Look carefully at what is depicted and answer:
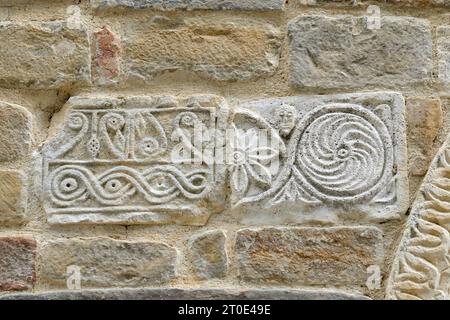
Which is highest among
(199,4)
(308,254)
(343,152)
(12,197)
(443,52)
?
(199,4)

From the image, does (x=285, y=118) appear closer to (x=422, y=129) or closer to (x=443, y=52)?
(x=422, y=129)

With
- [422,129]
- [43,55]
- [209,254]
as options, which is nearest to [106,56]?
[43,55]

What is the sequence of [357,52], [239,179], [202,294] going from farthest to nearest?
[357,52] < [239,179] < [202,294]

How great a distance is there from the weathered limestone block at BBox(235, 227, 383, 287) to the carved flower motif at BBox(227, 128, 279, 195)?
0.14m

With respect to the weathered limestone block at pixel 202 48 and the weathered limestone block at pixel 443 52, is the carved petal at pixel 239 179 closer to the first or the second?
the weathered limestone block at pixel 202 48

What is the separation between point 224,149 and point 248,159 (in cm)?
7

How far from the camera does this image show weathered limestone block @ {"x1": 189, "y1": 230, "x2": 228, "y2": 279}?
2934 mm

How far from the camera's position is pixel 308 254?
2.93 m

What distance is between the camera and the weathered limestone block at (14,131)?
10.0 feet

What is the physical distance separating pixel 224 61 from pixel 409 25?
56 cm

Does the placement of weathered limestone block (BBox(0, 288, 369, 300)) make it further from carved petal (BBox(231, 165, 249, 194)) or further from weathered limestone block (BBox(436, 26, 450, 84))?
weathered limestone block (BBox(436, 26, 450, 84))

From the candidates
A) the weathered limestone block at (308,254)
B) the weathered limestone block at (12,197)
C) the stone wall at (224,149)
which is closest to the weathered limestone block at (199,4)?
the stone wall at (224,149)

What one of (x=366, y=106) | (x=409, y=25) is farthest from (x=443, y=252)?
(x=409, y=25)

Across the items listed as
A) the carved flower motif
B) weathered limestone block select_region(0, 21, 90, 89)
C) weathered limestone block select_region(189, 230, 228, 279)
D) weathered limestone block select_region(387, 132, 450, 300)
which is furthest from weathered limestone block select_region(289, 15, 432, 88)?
weathered limestone block select_region(0, 21, 90, 89)
